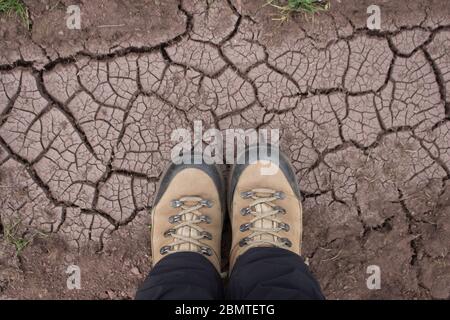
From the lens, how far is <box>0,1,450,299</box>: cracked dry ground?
3059 millimetres

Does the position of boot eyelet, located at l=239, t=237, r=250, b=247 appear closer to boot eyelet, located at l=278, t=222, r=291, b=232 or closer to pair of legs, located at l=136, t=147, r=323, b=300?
pair of legs, located at l=136, t=147, r=323, b=300

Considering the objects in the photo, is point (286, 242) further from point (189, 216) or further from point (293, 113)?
point (293, 113)

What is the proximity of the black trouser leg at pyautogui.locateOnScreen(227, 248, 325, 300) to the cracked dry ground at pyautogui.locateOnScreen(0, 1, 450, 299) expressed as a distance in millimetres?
543

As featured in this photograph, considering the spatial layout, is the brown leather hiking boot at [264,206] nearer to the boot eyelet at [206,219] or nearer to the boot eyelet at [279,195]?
the boot eyelet at [279,195]

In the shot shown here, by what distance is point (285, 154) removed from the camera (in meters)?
3.03

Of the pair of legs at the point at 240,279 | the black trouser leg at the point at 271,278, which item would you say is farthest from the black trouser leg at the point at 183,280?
the black trouser leg at the point at 271,278

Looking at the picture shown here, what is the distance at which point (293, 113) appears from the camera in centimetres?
306

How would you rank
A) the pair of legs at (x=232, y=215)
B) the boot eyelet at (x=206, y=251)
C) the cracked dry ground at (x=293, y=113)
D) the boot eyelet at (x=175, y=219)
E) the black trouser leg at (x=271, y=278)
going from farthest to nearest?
the cracked dry ground at (x=293, y=113), the boot eyelet at (x=175, y=219), the boot eyelet at (x=206, y=251), the pair of legs at (x=232, y=215), the black trouser leg at (x=271, y=278)

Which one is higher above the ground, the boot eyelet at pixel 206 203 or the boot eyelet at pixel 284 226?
the boot eyelet at pixel 206 203

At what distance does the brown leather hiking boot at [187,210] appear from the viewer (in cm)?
285

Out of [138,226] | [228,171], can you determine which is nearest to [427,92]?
[228,171]

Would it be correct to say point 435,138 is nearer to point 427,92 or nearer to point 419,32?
point 427,92

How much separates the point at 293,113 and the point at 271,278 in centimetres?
110

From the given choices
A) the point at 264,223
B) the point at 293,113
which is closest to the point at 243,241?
the point at 264,223
